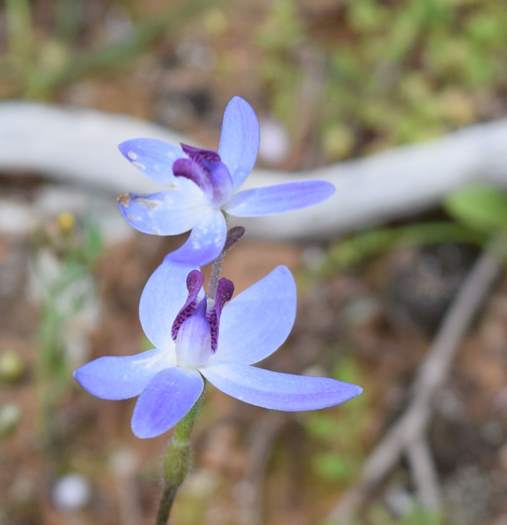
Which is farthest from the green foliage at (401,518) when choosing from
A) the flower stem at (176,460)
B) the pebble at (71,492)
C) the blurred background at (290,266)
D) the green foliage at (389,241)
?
the flower stem at (176,460)

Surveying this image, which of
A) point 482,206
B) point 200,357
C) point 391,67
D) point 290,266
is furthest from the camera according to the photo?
point 391,67

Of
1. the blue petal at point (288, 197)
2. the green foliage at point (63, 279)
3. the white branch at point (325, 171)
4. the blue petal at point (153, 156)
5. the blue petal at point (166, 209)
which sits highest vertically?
the white branch at point (325, 171)

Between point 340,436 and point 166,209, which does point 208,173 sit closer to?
point 166,209

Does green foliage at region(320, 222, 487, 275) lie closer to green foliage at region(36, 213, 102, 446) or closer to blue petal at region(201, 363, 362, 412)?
green foliage at region(36, 213, 102, 446)

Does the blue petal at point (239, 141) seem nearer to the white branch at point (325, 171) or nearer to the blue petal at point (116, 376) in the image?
the blue petal at point (116, 376)

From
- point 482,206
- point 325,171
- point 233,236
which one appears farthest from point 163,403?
point 325,171
